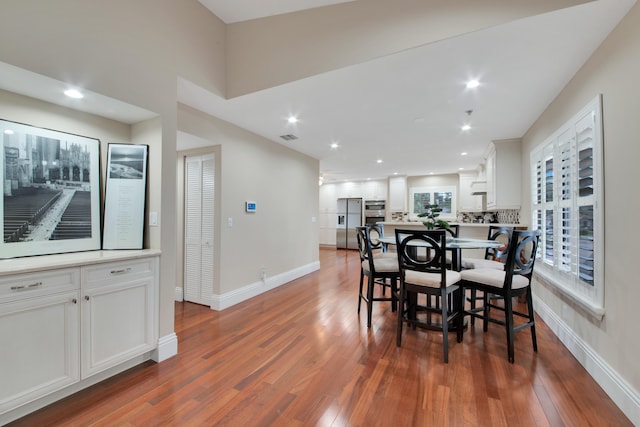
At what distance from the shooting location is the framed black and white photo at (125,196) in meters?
2.22

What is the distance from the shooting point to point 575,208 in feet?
7.63

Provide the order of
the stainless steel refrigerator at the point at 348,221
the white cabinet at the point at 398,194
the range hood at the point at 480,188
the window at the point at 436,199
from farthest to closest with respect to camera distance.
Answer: the stainless steel refrigerator at the point at 348,221 → the white cabinet at the point at 398,194 → the window at the point at 436,199 → the range hood at the point at 480,188

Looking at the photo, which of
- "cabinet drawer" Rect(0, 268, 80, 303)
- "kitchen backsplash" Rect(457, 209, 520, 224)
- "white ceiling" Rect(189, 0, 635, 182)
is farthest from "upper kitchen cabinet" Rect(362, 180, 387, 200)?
"cabinet drawer" Rect(0, 268, 80, 303)

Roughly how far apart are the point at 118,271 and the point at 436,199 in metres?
7.89

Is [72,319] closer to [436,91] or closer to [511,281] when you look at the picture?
[511,281]

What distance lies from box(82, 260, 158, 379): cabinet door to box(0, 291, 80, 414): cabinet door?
0.07m

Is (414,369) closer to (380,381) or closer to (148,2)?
(380,381)

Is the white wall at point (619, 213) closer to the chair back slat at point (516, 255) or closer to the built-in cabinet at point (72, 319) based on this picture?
the chair back slat at point (516, 255)

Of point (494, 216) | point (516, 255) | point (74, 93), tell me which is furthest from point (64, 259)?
point (494, 216)

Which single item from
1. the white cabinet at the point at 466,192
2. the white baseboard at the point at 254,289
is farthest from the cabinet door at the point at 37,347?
the white cabinet at the point at 466,192

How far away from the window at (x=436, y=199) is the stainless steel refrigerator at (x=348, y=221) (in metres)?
1.72

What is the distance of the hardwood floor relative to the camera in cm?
163

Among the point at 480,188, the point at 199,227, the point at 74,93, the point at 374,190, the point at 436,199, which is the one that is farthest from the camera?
the point at 374,190

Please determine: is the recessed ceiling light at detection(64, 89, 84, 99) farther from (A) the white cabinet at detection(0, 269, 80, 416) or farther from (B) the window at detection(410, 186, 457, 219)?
(B) the window at detection(410, 186, 457, 219)
